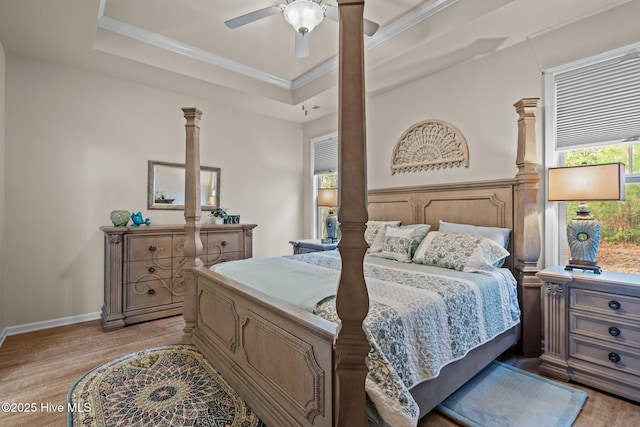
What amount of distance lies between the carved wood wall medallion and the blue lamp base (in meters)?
1.17

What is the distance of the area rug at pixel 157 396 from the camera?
1.74 meters

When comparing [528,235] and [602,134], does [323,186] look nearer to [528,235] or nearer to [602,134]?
[528,235]

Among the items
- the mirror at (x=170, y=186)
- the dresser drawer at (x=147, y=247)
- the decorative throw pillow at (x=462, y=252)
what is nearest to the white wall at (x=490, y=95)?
the decorative throw pillow at (x=462, y=252)

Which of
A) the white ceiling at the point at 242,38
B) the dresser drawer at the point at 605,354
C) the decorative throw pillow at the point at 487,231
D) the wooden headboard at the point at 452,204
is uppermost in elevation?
the white ceiling at the point at 242,38

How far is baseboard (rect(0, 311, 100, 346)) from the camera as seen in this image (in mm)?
2973

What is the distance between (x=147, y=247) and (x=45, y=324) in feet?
4.16

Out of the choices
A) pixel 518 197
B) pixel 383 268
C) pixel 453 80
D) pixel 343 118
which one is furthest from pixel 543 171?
pixel 343 118

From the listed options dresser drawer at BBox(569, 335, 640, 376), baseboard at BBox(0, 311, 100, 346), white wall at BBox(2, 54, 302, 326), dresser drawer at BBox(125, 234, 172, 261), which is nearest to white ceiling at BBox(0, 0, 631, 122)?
white wall at BBox(2, 54, 302, 326)

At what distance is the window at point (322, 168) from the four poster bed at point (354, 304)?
67.2 inches

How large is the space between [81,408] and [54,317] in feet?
6.39

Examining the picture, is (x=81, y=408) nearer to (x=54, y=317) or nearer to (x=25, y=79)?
(x=54, y=317)

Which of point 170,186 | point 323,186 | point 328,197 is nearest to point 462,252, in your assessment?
point 328,197

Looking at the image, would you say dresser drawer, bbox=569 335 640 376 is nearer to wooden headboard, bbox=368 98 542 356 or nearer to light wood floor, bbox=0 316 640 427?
light wood floor, bbox=0 316 640 427

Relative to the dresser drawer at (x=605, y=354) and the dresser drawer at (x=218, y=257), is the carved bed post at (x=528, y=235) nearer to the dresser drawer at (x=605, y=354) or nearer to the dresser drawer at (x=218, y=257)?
the dresser drawer at (x=605, y=354)
